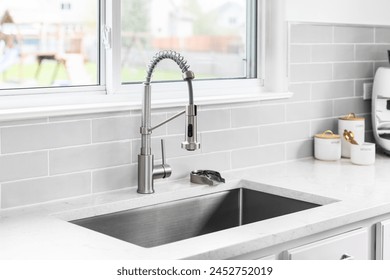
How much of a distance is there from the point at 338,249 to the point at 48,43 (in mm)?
1175

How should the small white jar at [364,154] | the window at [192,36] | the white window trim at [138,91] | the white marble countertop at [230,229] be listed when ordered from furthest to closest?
the small white jar at [364,154] → the window at [192,36] → the white window trim at [138,91] → the white marble countertop at [230,229]

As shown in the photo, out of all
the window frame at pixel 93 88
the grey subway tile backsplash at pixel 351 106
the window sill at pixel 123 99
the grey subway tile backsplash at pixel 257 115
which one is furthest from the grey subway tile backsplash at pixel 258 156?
the window frame at pixel 93 88

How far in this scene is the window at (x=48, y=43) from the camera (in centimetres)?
232

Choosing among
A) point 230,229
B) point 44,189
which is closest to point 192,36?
point 44,189

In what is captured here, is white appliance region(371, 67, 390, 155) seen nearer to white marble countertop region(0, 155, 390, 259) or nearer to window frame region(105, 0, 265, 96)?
white marble countertop region(0, 155, 390, 259)

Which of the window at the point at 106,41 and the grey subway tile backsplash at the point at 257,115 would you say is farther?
the grey subway tile backsplash at the point at 257,115

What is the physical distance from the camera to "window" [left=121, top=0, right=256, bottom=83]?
2.63 metres

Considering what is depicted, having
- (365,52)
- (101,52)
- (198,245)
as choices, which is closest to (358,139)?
(365,52)

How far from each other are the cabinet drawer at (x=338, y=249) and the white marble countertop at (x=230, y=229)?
0.17ft

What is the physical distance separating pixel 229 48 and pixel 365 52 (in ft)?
2.65

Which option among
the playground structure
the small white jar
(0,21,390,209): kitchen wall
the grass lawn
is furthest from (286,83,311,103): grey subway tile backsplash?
the playground structure

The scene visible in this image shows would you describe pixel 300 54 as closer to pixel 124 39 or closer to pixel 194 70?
pixel 194 70

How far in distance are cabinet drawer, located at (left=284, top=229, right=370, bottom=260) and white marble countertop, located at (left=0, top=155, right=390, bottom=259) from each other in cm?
5

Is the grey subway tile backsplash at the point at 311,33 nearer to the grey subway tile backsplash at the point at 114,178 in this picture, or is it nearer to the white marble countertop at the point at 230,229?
the white marble countertop at the point at 230,229
